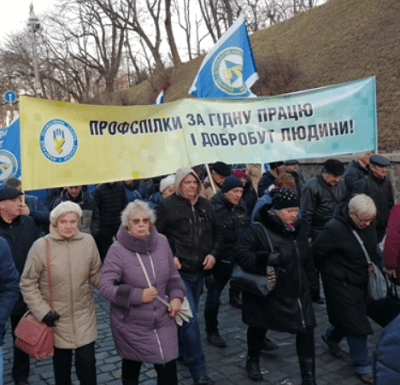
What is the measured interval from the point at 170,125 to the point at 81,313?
249 cm

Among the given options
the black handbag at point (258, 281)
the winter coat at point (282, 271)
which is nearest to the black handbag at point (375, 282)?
the winter coat at point (282, 271)

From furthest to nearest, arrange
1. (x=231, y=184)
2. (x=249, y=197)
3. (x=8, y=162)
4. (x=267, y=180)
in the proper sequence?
1. (x=8, y=162)
2. (x=267, y=180)
3. (x=249, y=197)
4. (x=231, y=184)

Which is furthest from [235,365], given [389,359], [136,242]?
[389,359]

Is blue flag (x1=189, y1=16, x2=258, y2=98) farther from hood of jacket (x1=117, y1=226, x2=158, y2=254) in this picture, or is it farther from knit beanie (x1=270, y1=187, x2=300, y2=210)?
hood of jacket (x1=117, y1=226, x2=158, y2=254)

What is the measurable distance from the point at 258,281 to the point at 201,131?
2.21 m

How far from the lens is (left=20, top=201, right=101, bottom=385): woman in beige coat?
347cm

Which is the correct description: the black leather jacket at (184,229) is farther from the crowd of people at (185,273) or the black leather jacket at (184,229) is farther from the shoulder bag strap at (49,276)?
the shoulder bag strap at (49,276)

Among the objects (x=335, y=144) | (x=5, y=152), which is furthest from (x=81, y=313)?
(x=5, y=152)

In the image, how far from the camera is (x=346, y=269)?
410 centimetres

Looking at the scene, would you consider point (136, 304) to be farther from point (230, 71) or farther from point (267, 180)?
point (230, 71)

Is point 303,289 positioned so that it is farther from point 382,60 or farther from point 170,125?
point 382,60

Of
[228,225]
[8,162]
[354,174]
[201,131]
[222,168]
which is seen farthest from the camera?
[8,162]

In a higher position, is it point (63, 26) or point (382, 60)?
point (63, 26)

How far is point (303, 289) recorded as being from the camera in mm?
3906
